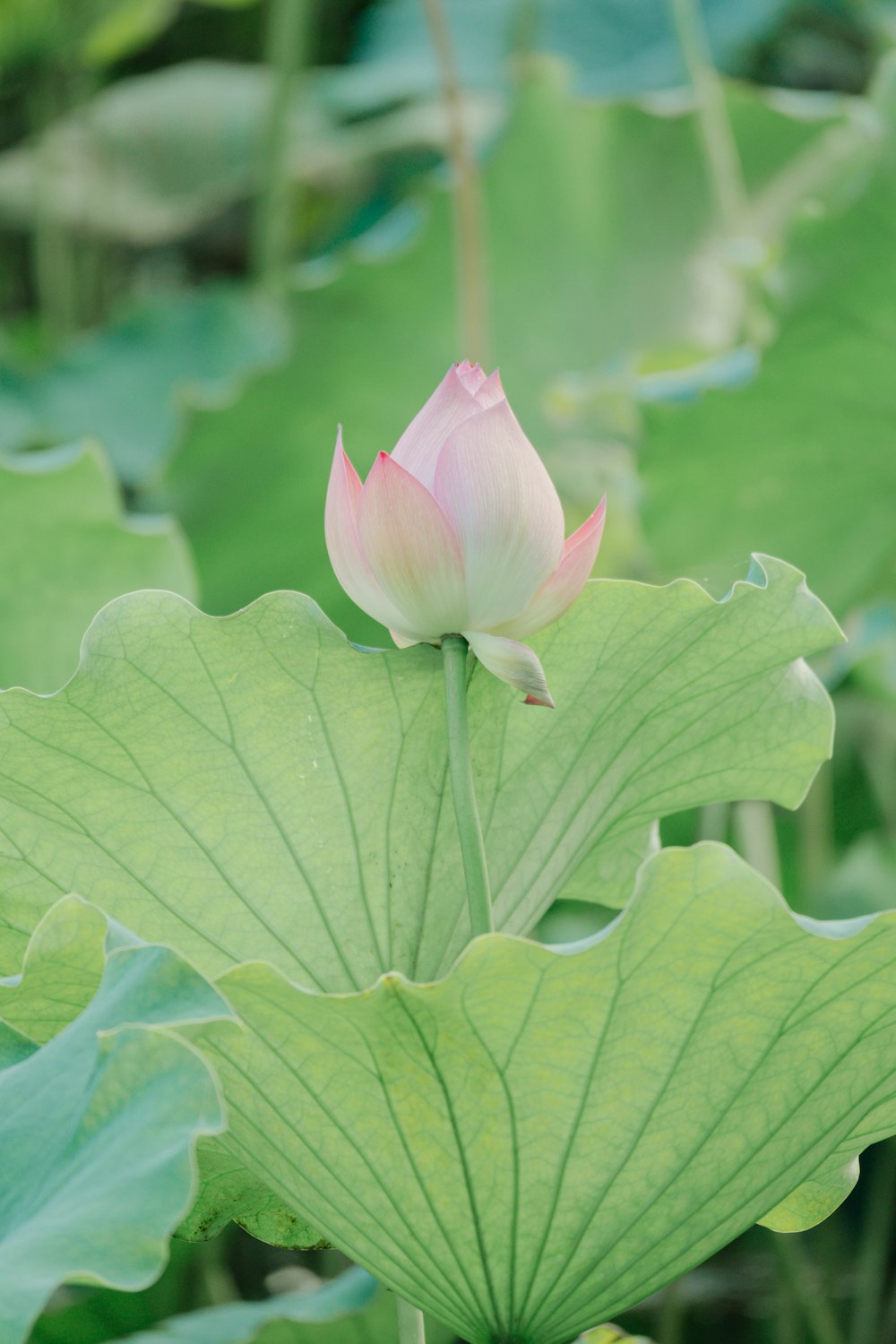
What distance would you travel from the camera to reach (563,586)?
400mm

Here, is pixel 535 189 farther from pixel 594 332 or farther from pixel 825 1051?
pixel 825 1051

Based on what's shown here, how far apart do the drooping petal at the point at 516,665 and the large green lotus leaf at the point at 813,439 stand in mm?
525

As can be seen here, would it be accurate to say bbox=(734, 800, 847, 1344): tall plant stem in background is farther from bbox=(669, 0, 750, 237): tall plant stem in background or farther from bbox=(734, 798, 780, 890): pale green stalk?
bbox=(669, 0, 750, 237): tall plant stem in background

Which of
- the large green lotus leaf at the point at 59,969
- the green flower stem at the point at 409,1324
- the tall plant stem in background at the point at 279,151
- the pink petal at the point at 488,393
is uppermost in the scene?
the tall plant stem in background at the point at 279,151

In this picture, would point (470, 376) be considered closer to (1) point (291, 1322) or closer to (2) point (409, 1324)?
(2) point (409, 1324)

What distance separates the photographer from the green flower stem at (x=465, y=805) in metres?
0.39

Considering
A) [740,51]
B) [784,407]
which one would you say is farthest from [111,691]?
[740,51]

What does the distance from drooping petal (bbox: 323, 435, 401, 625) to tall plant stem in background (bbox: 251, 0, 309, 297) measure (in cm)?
127

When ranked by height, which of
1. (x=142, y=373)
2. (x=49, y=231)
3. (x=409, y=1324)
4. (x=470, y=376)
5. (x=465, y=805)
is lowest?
Answer: (x=409, y=1324)

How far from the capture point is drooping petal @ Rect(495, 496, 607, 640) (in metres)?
0.40

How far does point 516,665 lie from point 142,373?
1.35m

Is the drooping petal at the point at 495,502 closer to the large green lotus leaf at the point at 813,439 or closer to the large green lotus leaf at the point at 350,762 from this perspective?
the large green lotus leaf at the point at 350,762

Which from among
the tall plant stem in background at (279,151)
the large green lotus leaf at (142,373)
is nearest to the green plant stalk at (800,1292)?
the large green lotus leaf at (142,373)

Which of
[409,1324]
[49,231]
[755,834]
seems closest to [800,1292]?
[755,834]
